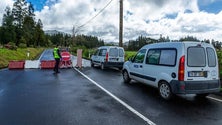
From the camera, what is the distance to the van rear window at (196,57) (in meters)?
7.49

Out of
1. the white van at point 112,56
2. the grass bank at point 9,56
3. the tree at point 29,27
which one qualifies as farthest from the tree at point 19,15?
the white van at point 112,56

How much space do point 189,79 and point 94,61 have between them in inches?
528

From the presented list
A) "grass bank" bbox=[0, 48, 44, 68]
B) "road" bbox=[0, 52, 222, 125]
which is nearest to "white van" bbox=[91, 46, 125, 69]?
"road" bbox=[0, 52, 222, 125]

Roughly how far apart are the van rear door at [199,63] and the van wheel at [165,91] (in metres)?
0.77

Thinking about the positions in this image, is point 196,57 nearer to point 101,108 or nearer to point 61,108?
point 101,108

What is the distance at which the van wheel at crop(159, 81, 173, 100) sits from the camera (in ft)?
25.8

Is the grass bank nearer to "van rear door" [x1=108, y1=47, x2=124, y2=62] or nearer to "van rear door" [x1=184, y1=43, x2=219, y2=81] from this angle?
"van rear door" [x1=108, y1=47, x2=124, y2=62]

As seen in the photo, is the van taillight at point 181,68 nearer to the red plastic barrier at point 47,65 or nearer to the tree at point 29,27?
the red plastic barrier at point 47,65

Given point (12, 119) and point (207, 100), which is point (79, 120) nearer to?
point (12, 119)

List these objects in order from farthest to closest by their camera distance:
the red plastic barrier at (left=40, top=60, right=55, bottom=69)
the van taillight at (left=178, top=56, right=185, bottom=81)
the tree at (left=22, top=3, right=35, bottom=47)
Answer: the tree at (left=22, top=3, right=35, bottom=47), the red plastic barrier at (left=40, top=60, right=55, bottom=69), the van taillight at (left=178, top=56, right=185, bottom=81)

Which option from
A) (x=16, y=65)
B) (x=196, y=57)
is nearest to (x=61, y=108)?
(x=196, y=57)

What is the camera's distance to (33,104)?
715cm

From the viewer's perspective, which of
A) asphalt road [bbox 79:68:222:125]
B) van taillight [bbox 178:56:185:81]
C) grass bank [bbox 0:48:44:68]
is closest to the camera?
asphalt road [bbox 79:68:222:125]

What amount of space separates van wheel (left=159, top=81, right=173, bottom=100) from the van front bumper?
0.25m
